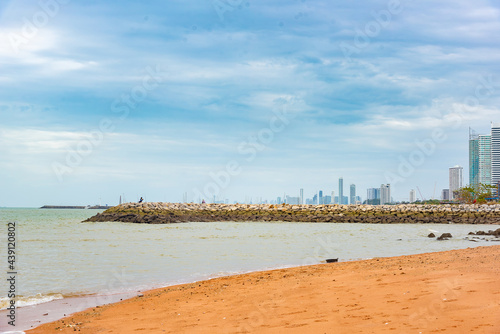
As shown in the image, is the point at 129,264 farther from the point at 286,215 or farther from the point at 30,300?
the point at 286,215

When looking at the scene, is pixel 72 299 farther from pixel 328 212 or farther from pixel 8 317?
pixel 328 212

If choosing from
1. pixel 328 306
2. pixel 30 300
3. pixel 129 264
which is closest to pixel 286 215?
pixel 129 264

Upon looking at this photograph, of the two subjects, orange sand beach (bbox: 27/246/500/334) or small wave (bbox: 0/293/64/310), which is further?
small wave (bbox: 0/293/64/310)

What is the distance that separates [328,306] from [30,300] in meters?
7.83

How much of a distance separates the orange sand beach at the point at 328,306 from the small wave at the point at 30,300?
2.22 metres

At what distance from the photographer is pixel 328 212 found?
2660 inches

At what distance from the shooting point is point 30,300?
38.2 feet

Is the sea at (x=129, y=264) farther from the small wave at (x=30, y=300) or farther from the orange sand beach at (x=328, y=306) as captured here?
the orange sand beach at (x=328, y=306)

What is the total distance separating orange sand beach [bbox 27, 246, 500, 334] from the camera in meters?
7.12

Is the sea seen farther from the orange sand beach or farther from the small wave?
the orange sand beach

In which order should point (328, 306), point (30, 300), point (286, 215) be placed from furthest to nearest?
point (286, 215), point (30, 300), point (328, 306)

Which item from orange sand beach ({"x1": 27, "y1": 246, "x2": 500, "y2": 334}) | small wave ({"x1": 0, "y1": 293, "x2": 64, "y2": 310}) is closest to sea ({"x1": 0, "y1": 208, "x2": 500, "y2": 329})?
small wave ({"x1": 0, "y1": 293, "x2": 64, "y2": 310})

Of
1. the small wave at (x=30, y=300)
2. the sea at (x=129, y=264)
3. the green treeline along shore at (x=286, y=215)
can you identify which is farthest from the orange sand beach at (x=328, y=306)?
the green treeline along shore at (x=286, y=215)

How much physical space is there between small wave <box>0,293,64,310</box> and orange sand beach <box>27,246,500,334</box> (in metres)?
2.22
